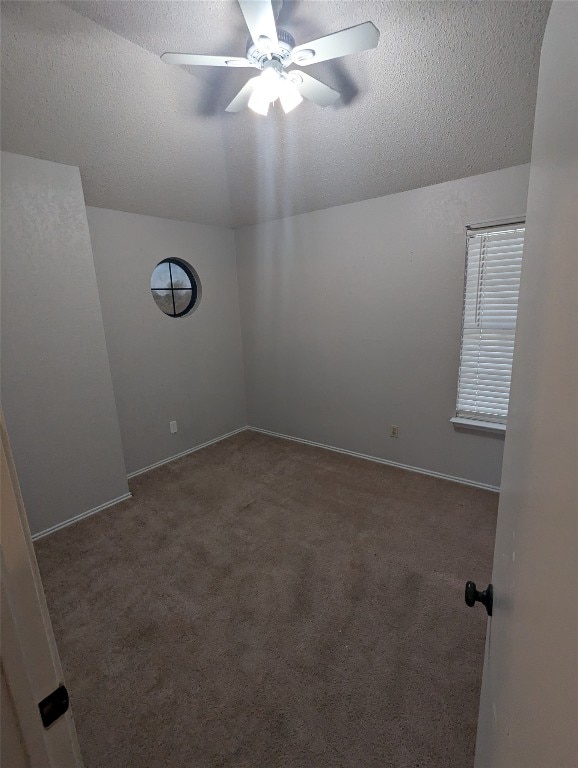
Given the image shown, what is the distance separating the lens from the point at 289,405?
152 inches

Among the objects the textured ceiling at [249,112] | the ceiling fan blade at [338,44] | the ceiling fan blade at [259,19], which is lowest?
the ceiling fan blade at [338,44]

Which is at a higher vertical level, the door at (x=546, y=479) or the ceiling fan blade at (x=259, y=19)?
the ceiling fan blade at (x=259, y=19)

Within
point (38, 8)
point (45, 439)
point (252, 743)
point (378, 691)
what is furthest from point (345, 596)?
point (38, 8)

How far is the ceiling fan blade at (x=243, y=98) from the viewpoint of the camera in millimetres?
1359

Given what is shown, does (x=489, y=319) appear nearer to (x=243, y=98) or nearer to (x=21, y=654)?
(x=243, y=98)

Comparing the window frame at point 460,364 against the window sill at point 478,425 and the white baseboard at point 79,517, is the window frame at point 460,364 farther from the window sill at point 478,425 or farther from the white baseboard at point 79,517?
the white baseboard at point 79,517

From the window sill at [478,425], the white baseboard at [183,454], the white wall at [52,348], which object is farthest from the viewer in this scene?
the white baseboard at [183,454]

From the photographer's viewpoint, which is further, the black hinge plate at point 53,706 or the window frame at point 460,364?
the window frame at point 460,364

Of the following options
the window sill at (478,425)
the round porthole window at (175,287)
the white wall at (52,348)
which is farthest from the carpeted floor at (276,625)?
the round porthole window at (175,287)

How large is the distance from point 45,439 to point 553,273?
9.16 feet

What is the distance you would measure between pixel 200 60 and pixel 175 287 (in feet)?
8.01

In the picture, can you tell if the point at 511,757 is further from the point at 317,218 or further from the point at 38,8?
the point at 317,218

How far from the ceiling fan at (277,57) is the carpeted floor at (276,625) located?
2.33m

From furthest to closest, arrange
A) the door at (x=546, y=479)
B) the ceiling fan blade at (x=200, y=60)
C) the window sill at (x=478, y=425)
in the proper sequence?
1. the window sill at (x=478, y=425)
2. the ceiling fan blade at (x=200, y=60)
3. the door at (x=546, y=479)
